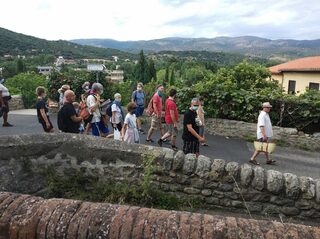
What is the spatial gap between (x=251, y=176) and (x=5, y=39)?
404ft

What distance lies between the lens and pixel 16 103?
1661 centimetres

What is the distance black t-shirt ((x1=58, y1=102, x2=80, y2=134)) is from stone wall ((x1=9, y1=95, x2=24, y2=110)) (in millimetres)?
10554

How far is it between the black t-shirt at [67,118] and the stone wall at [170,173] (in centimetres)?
134

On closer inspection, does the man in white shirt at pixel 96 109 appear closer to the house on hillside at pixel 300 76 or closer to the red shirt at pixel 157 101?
the red shirt at pixel 157 101

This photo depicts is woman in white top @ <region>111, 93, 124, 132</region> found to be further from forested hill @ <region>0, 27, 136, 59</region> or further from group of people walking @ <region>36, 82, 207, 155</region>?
forested hill @ <region>0, 27, 136, 59</region>

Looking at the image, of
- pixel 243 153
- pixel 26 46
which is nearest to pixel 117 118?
pixel 243 153

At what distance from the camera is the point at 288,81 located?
34875 mm

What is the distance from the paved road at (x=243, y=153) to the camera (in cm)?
927

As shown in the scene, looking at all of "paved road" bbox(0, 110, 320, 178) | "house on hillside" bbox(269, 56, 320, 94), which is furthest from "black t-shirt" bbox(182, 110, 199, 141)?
"house on hillside" bbox(269, 56, 320, 94)

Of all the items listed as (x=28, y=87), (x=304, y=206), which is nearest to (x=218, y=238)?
(x=304, y=206)

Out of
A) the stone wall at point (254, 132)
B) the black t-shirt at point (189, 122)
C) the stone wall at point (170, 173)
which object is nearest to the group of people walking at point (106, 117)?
the black t-shirt at point (189, 122)

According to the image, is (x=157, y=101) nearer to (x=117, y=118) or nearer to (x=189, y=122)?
(x=117, y=118)

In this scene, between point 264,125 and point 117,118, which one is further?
point 264,125

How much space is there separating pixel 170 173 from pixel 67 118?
8.32 ft
